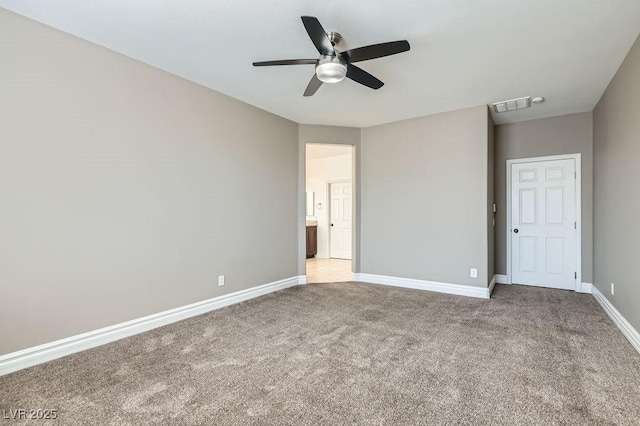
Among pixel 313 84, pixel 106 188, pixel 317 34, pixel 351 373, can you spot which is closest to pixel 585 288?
pixel 351 373

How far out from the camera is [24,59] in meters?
2.33

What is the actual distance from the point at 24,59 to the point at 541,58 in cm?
432

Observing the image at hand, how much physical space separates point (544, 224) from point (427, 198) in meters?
1.90

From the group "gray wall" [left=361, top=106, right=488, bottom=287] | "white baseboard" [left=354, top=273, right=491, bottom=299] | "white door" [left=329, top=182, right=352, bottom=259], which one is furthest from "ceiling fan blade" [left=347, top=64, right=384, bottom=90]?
"white door" [left=329, top=182, right=352, bottom=259]

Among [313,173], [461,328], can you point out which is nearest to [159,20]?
[461,328]

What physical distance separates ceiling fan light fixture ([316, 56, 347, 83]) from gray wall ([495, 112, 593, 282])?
386 cm

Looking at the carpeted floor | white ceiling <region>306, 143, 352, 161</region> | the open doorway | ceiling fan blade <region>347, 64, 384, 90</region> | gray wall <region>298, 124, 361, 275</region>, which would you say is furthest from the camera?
the open doorway

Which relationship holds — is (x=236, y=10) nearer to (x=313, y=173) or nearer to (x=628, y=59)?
(x=628, y=59)

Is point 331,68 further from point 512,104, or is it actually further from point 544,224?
point 544,224

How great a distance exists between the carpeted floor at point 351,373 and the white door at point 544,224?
1511mm

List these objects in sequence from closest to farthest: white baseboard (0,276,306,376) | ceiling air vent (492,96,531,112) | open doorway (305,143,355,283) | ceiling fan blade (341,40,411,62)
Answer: ceiling fan blade (341,40,411,62) < white baseboard (0,276,306,376) < ceiling air vent (492,96,531,112) < open doorway (305,143,355,283)

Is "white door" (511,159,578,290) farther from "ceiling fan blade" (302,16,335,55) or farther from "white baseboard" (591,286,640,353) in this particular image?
"ceiling fan blade" (302,16,335,55)

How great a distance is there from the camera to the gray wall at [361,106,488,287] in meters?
4.31

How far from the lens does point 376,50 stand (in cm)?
226
